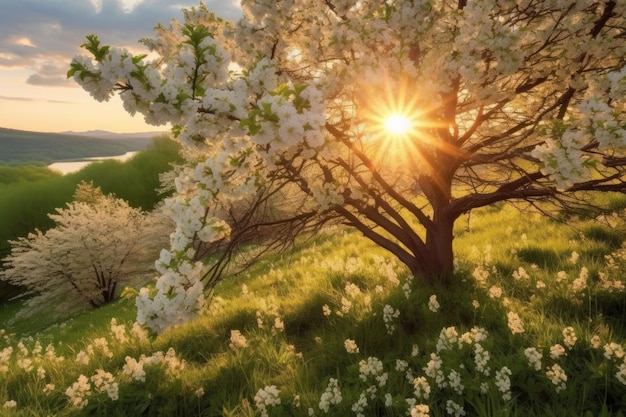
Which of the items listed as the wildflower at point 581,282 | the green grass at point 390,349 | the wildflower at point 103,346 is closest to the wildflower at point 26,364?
the green grass at point 390,349

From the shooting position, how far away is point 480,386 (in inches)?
145

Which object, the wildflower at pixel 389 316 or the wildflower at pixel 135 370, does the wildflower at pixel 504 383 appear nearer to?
the wildflower at pixel 389 316

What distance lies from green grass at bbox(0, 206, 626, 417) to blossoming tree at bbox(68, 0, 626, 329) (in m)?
1.10

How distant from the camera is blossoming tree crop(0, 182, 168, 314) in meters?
24.5

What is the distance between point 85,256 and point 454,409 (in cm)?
2587

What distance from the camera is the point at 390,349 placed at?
515cm

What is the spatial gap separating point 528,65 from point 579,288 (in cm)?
277

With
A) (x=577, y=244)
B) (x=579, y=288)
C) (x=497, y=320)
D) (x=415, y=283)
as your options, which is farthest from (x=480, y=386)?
(x=577, y=244)

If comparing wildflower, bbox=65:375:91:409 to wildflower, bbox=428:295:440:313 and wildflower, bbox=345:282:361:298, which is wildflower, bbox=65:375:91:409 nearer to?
wildflower, bbox=345:282:361:298

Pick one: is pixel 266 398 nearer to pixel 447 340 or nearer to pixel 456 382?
pixel 456 382

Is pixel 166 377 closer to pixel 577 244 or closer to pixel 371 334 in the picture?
pixel 371 334

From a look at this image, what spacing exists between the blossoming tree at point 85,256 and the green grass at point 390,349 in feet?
62.6

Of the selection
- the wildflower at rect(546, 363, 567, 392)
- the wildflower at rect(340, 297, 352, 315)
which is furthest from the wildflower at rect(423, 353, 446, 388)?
the wildflower at rect(340, 297, 352, 315)

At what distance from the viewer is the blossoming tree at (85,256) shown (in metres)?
24.5
